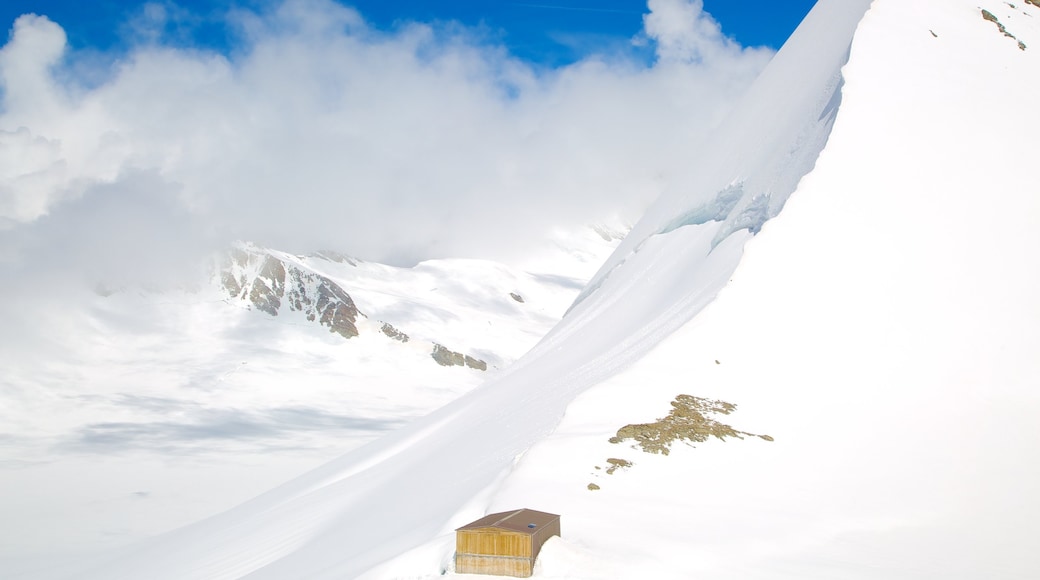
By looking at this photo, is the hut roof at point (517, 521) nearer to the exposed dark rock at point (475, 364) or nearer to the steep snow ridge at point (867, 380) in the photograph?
the steep snow ridge at point (867, 380)

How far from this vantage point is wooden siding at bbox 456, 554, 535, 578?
35.6 ft

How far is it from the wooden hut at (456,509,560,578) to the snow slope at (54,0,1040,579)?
36cm

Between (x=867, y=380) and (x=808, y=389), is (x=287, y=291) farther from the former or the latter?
(x=867, y=380)

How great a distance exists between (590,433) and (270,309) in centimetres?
11796

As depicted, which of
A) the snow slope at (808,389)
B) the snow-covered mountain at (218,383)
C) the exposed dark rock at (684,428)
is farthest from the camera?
the snow-covered mountain at (218,383)

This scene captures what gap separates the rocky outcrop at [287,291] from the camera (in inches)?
4980

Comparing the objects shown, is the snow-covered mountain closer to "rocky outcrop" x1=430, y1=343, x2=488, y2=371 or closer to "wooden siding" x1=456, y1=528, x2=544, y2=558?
"rocky outcrop" x1=430, y1=343, x2=488, y2=371

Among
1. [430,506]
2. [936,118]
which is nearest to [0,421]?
[430,506]

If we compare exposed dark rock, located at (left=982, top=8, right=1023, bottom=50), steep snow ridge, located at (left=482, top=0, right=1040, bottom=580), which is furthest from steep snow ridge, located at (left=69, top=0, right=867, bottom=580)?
exposed dark rock, located at (left=982, top=8, right=1023, bottom=50)

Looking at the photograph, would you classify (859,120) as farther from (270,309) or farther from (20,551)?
(270,309)

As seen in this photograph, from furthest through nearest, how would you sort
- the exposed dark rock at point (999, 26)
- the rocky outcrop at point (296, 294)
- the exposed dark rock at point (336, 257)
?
the exposed dark rock at point (336, 257)
the rocky outcrop at point (296, 294)
the exposed dark rock at point (999, 26)

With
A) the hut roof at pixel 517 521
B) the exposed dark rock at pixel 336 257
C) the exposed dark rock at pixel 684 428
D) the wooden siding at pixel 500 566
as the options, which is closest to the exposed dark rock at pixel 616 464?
the exposed dark rock at pixel 684 428

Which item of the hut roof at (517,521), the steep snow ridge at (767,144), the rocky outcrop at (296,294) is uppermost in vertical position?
the rocky outcrop at (296,294)

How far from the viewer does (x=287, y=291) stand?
436 feet
